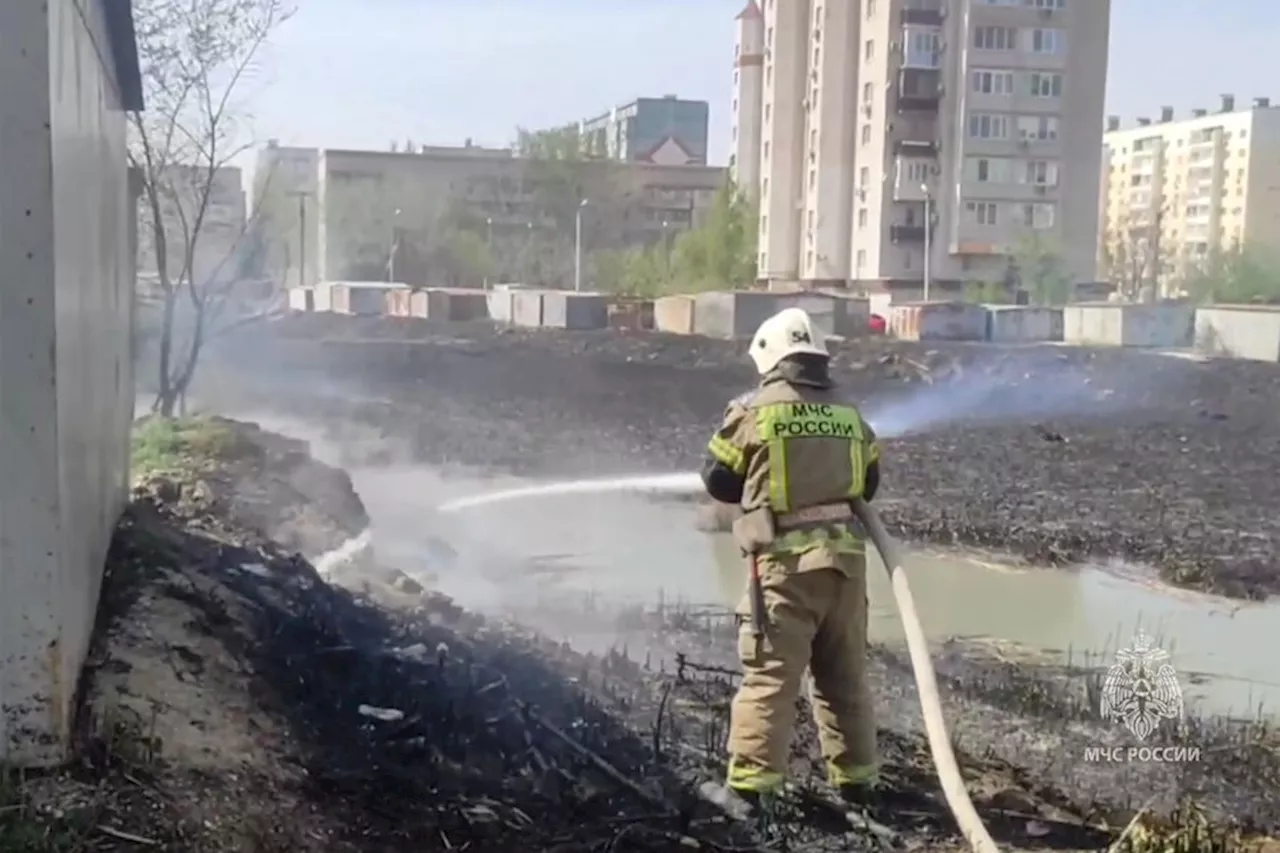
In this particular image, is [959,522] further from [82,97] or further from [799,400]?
[82,97]

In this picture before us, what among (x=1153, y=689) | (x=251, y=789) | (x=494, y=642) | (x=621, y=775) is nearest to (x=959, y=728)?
(x=1153, y=689)

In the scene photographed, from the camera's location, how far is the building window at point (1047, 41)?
4238 millimetres

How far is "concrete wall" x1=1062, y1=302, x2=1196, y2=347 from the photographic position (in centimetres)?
443

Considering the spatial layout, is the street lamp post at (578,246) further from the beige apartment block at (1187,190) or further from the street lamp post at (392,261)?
the beige apartment block at (1187,190)

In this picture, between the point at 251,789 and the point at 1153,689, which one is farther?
the point at 1153,689

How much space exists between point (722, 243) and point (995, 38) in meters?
1.07

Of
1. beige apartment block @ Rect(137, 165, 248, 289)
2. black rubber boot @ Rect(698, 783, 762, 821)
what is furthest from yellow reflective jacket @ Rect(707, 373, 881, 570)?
beige apartment block @ Rect(137, 165, 248, 289)

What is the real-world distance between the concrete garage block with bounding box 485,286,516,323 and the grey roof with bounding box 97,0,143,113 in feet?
4.26

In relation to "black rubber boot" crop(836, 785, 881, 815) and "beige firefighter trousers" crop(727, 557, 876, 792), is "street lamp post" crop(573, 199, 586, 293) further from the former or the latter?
"black rubber boot" crop(836, 785, 881, 815)

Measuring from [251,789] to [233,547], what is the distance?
138cm

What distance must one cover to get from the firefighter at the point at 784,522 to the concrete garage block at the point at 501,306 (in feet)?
4.17

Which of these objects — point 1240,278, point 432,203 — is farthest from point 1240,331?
point 432,203

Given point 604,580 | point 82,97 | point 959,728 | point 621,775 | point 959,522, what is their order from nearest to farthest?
point 82,97, point 621,775, point 959,728, point 604,580, point 959,522

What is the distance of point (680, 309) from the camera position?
4.33m
